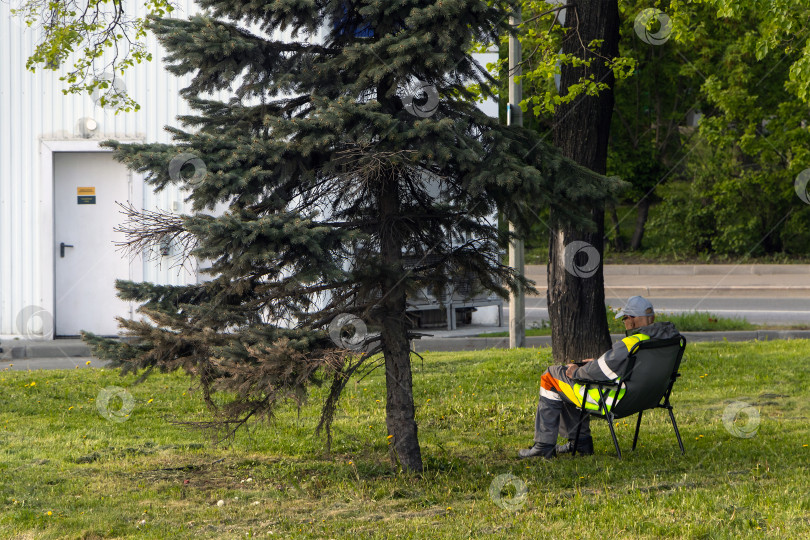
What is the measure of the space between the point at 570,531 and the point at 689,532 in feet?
1.95

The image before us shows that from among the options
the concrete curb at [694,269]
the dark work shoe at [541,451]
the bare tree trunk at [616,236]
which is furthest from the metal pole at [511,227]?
the bare tree trunk at [616,236]

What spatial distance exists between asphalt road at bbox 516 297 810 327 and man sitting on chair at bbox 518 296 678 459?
920 cm

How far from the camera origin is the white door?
1340 cm

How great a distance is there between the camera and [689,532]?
4.50m

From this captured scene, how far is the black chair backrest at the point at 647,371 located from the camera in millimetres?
5969

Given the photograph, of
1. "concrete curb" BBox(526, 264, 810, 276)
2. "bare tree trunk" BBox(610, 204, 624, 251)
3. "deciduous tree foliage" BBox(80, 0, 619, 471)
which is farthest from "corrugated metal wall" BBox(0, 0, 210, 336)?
"bare tree trunk" BBox(610, 204, 624, 251)

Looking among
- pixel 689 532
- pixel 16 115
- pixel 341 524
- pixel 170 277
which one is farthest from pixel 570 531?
pixel 16 115

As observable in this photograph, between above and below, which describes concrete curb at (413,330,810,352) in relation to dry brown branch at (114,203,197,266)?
below

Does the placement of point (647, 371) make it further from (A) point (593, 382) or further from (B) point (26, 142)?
(B) point (26, 142)

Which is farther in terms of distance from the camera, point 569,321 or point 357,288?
point 569,321

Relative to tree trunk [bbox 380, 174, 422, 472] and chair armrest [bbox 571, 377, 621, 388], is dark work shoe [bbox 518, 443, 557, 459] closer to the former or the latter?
chair armrest [bbox 571, 377, 621, 388]

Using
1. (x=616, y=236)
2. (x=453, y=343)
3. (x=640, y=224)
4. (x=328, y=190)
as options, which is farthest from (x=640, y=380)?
(x=640, y=224)

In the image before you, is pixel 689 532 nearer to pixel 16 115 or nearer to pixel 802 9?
pixel 802 9

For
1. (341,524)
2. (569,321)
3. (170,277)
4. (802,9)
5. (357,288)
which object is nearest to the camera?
(341,524)
